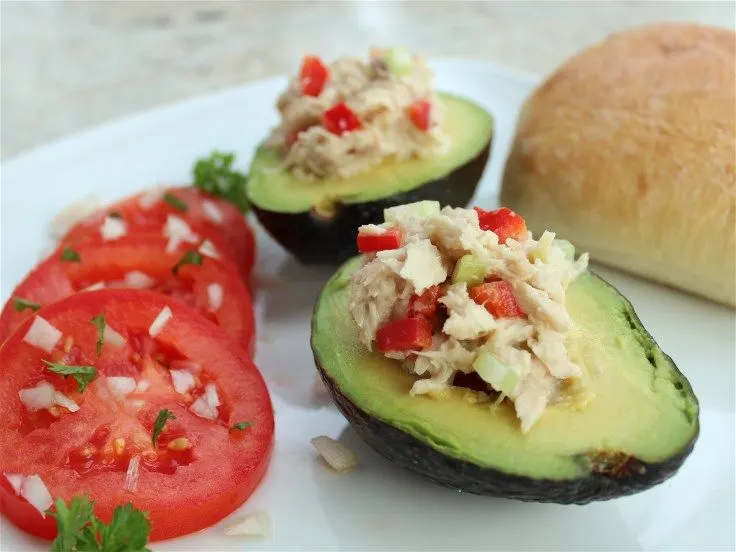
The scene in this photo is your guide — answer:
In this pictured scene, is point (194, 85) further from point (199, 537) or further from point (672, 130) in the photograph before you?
point (199, 537)

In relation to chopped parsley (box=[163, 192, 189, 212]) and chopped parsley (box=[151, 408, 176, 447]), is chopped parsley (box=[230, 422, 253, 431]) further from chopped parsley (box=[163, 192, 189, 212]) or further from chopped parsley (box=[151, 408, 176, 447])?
chopped parsley (box=[163, 192, 189, 212])

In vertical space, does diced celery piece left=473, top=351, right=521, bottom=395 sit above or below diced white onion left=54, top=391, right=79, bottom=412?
above

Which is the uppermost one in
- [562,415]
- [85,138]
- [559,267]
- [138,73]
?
[559,267]

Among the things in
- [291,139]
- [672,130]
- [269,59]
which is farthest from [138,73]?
[672,130]

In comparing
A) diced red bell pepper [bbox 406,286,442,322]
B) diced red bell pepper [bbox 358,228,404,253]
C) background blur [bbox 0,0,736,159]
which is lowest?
→ background blur [bbox 0,0,736,159]

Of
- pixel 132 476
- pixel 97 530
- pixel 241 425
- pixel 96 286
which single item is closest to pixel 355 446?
pixel 241 425

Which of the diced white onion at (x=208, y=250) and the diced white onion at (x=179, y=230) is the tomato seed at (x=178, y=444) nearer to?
the diced white onion at (x=208, y=250)

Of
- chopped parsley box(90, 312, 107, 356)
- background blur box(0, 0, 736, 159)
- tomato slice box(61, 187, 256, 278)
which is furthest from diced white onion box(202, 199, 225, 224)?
background blur box(0, 0, 736, 159)
